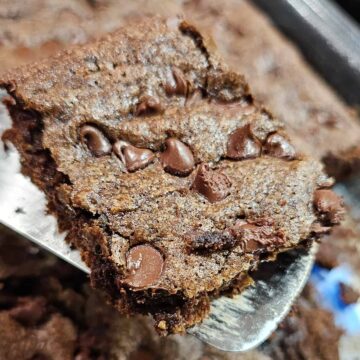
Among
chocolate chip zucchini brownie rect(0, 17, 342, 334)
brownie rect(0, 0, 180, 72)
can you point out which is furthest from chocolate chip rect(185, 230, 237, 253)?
brownie rect(0, 0, 180, 72)

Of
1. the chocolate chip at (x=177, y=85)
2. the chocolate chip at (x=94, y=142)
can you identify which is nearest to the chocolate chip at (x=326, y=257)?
the chocolate chip at (x=177, y=85)

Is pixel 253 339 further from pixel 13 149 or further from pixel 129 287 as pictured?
pixel 13 149

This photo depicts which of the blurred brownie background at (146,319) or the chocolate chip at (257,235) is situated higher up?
the chocolate chip at (257,235)

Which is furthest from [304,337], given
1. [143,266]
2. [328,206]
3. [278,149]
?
[143,266]

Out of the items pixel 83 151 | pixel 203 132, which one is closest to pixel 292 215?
pixel 203 132

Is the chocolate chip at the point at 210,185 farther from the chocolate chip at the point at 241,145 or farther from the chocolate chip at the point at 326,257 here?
the chocolate chip at the point at 326,257
